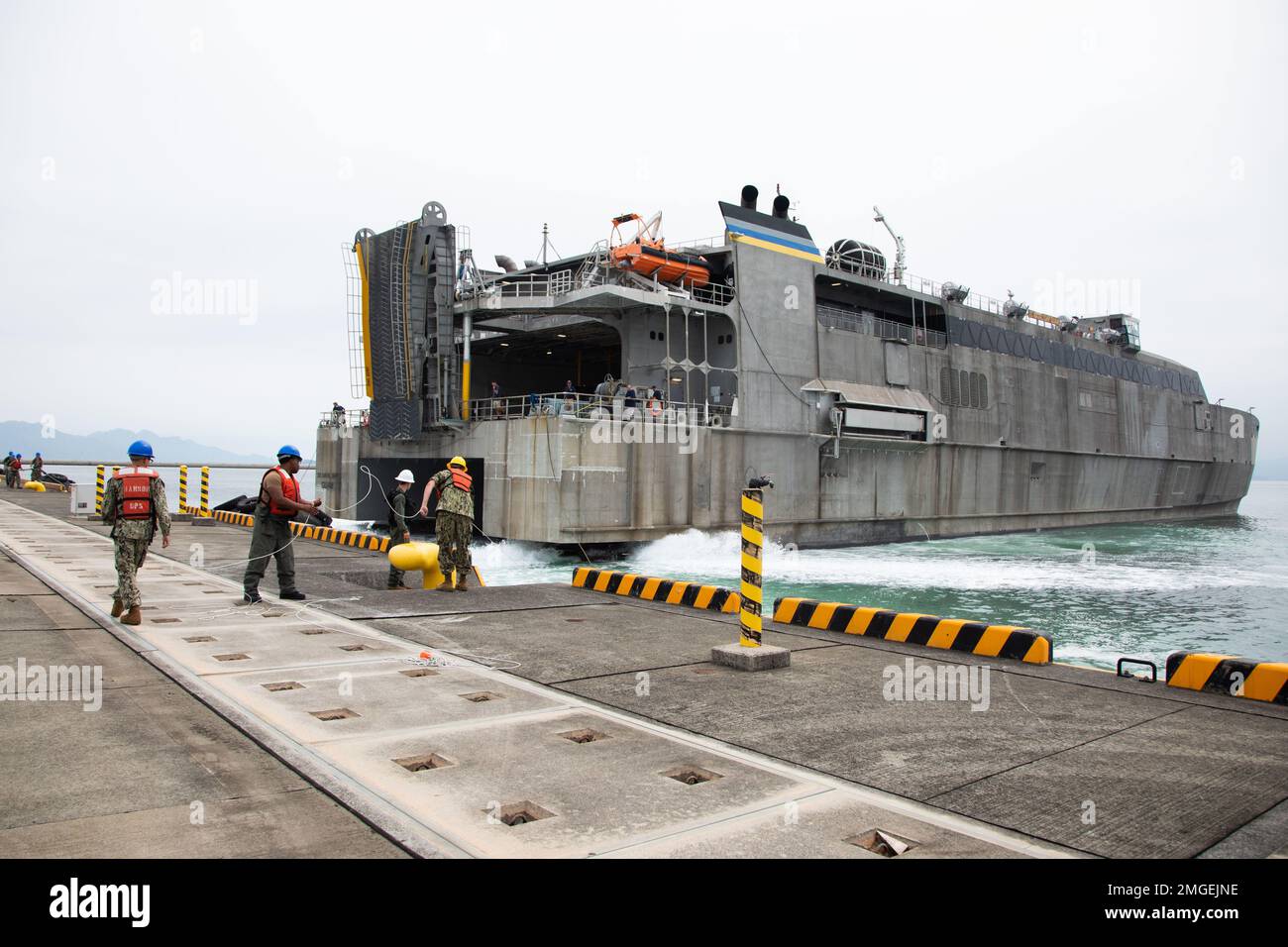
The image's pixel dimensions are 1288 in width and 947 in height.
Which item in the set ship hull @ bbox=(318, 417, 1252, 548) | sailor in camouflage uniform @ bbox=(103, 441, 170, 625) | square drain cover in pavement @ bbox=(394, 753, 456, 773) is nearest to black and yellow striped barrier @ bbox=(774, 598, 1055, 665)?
square drain cover in pavement @ bbox=(394, 753, 456, 773)

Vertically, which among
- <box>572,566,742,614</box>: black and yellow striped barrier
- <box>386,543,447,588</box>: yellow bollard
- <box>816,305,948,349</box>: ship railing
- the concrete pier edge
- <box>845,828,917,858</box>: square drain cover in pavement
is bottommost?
<box>572,566,742,614</box>: black and yellow striped barrier

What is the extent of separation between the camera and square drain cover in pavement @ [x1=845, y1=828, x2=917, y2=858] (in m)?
3.78

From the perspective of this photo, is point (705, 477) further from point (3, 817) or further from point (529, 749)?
point (3, 817)

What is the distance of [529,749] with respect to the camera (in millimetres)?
5211

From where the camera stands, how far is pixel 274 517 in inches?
412

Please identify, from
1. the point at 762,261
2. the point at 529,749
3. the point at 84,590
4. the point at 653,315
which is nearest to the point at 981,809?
the point at 529,749

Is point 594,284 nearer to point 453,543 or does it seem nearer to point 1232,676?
point 453,543

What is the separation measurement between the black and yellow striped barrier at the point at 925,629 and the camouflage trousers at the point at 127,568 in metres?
7.03

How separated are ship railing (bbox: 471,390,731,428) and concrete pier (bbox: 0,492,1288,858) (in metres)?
11.3

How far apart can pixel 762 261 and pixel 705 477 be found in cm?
675

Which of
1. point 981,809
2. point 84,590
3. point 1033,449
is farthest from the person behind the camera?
point 1033,449

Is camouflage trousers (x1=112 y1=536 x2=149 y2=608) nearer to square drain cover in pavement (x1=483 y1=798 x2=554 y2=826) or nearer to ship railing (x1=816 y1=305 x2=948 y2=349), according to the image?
square drain cover in pavement (x1=483 y1=798 x2=554 y2=826)

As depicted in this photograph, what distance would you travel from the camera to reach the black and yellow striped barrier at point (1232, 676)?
22.4 ft

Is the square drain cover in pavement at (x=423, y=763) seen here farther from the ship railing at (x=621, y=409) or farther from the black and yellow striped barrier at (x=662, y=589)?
the ship railing at (x=621, y=409)
